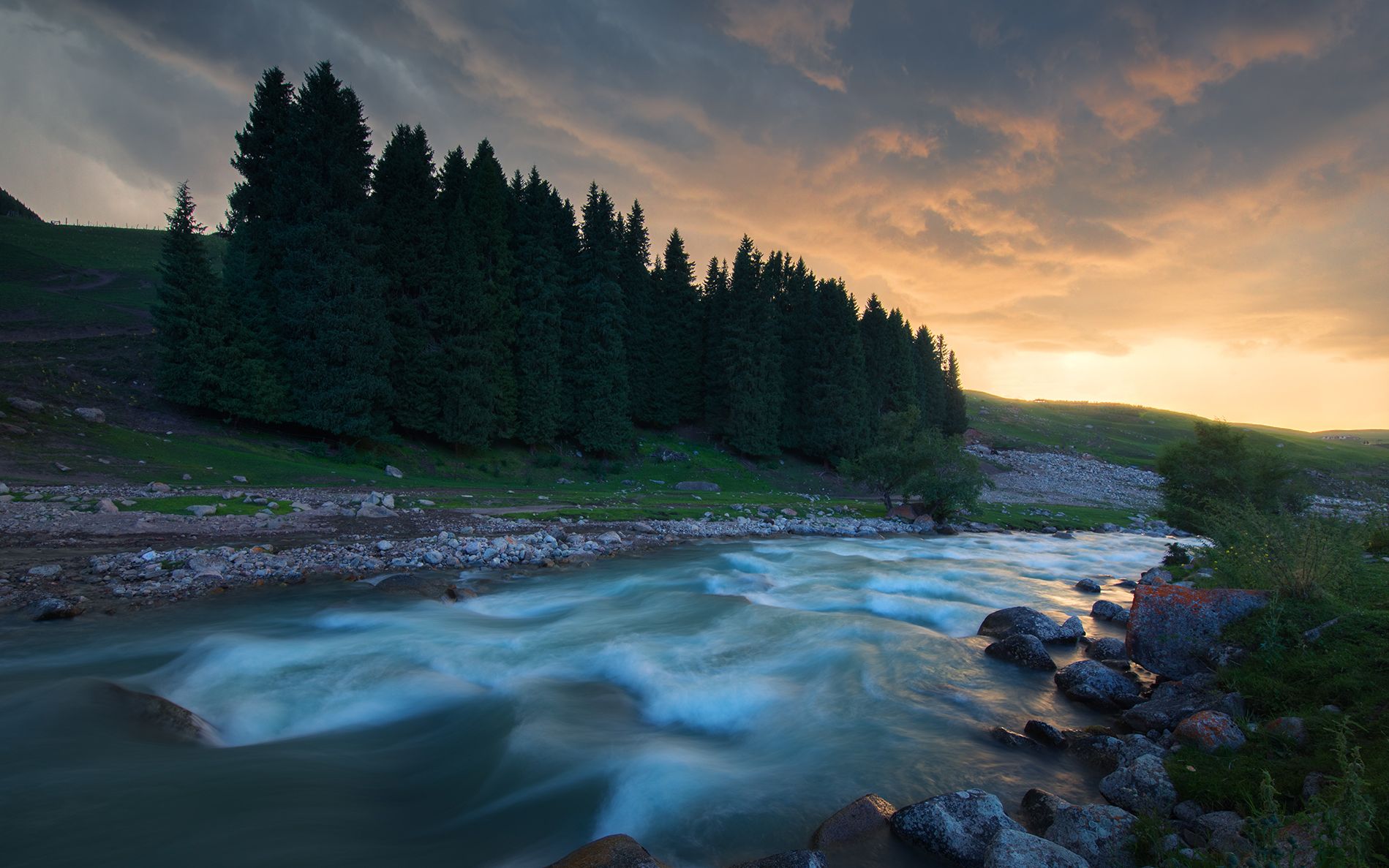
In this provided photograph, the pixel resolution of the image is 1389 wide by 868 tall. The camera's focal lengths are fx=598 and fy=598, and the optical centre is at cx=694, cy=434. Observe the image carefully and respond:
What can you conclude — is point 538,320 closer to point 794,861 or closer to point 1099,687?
point 1099,687

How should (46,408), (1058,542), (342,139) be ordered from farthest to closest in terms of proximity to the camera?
(342,139)
(1058,542)
(46,408)

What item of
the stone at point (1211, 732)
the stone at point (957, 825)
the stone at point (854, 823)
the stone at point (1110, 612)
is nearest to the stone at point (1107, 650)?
the stone at point (1110, 612)

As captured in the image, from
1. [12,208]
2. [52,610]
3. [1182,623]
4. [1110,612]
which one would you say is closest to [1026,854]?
[1182,623]

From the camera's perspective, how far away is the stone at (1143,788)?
5.26 metres

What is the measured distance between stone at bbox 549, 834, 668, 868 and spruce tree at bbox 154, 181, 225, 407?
3155cm

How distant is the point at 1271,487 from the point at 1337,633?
2488cm

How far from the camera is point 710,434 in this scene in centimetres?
5206

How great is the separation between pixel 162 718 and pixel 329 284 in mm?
29049

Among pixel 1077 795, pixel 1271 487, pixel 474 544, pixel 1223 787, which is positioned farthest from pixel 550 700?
pixel 1271 487

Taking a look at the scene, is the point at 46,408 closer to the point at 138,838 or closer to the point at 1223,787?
the point at 138,838

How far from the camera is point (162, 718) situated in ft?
24.0

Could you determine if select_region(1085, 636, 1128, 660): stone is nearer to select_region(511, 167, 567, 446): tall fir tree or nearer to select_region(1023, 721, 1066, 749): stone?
select_region(1023, 721, 1066, 749): stone

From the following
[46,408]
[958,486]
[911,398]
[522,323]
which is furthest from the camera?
[911,398]

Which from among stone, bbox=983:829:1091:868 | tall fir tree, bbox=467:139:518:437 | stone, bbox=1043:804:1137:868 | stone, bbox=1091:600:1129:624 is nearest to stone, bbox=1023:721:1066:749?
stone, bbox=1043:804:1137:868
